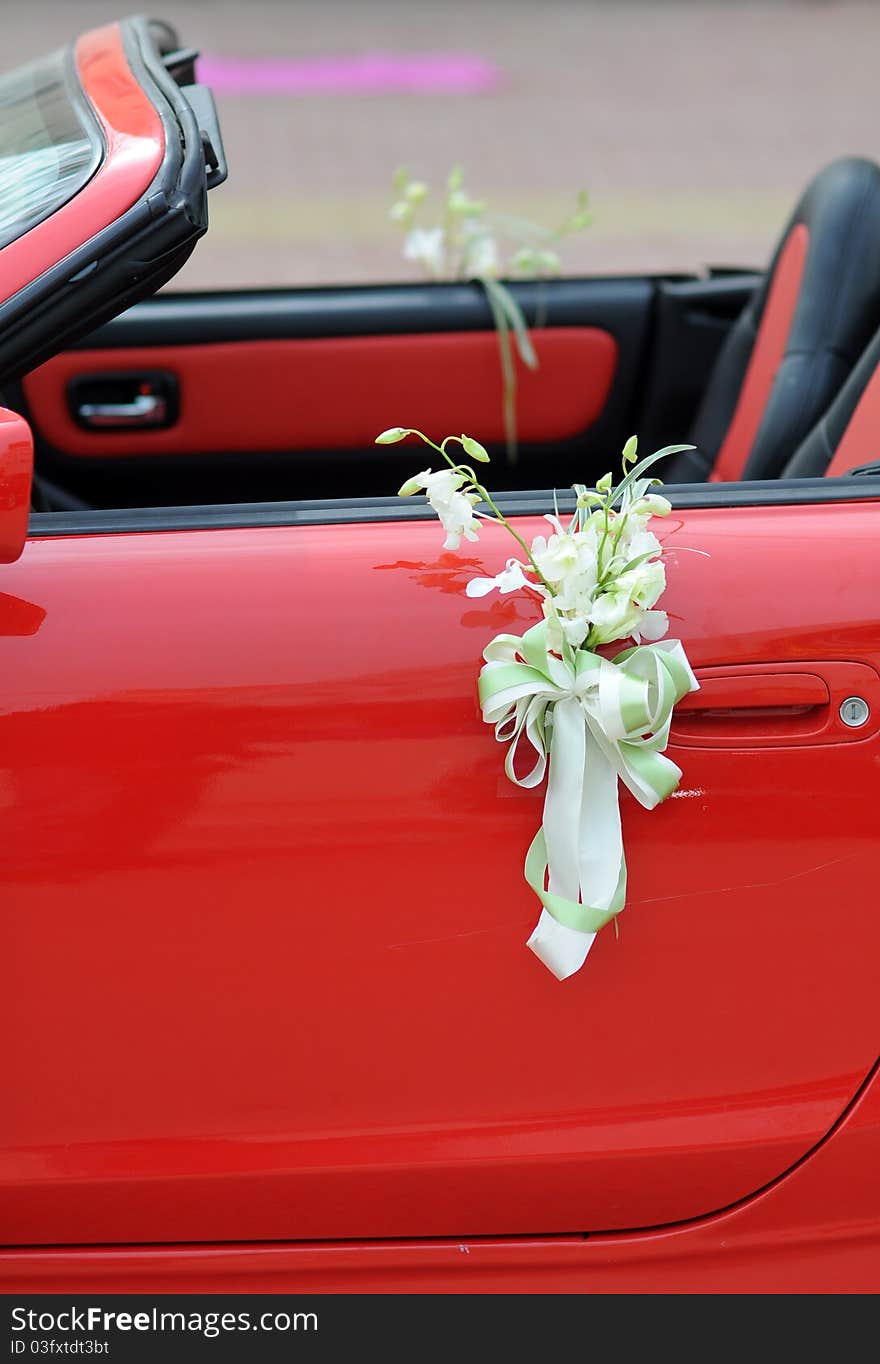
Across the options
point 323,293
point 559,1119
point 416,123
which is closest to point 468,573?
point 559,1119

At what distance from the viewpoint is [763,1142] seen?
1453 mm

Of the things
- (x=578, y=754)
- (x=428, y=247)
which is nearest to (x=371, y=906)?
(x=578, y=754)

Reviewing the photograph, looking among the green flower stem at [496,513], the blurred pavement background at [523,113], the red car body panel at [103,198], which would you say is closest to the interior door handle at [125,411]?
the red car body panel at [103,198]

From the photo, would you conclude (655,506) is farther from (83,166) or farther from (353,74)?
(353,74)

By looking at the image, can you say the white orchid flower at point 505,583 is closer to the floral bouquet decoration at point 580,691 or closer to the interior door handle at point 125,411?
the floral bouquet decoration at point 580,691

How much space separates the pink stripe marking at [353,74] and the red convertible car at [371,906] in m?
9.81

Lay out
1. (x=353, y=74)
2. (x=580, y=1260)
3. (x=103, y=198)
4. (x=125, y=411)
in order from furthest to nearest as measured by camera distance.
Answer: (x=353, y=74), (x=125, y=411), (x=580, y=1260), (x=103, y=198)

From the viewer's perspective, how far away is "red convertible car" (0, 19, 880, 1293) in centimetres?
133

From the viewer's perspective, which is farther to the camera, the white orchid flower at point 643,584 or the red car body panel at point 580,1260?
the red car body panel at point 580,1260

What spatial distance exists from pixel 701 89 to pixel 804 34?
112 inches

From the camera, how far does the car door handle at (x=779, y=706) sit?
4.40 ft

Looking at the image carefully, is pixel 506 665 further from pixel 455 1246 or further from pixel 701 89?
pixel 701 89

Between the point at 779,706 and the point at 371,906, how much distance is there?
428 mm

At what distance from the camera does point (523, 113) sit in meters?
10.0
